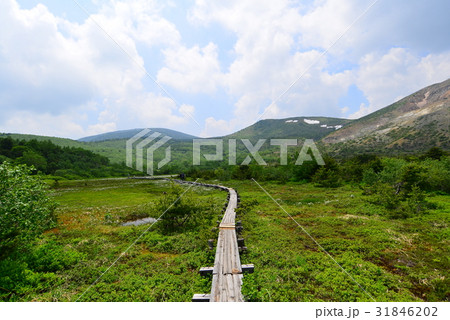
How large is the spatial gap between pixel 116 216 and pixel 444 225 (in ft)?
112

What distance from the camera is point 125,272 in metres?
11.6

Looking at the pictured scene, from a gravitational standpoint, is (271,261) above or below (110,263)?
above

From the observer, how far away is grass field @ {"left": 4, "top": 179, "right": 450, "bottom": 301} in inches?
359

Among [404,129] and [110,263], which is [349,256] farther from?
[404,129]

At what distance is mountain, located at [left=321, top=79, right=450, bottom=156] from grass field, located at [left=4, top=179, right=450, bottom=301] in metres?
129

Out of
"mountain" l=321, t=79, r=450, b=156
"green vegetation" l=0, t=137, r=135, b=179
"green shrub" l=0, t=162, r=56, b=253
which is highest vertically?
"mountain" l=321, t=79, r=450, b=156

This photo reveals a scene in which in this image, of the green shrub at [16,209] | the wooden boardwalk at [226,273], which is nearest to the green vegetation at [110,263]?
the wooden boardwalk at [226,273]

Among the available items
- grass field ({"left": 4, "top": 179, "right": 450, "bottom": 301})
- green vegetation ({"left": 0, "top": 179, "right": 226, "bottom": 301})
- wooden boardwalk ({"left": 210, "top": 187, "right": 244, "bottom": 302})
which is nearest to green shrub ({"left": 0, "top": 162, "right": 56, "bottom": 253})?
green vegetation ({"left": 0, "top": 179, "right": 226, "bottom": 301})

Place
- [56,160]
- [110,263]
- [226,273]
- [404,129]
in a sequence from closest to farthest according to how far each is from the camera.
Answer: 1. [226,273]
2. [110,263]
3. [56,160]
4. [404,129]

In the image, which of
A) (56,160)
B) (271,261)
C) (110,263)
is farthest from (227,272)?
(56,160)

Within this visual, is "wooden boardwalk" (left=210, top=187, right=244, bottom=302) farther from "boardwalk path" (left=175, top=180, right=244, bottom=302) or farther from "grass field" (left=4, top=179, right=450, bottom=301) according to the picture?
"grass field" (left=4, top=179, right=450, bottom=301)

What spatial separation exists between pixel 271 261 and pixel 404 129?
186114 mm

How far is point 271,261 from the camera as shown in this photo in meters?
12.0

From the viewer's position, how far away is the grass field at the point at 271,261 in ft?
29.9
